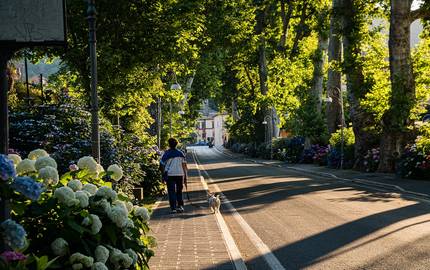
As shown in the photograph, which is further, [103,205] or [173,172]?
[173,172]

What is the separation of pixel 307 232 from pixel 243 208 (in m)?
4.89

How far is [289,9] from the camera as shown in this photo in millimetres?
47844

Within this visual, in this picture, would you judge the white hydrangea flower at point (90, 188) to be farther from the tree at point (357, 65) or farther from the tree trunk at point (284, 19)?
the tree trunk at point (284, 19)

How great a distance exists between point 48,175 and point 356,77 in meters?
26.1

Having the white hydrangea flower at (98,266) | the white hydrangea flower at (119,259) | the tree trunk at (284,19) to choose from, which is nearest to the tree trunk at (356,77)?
the tree trunk at (284,19)

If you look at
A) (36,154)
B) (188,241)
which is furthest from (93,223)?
(188,241)

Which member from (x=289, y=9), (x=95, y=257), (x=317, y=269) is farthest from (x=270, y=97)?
(x=95, y=257)

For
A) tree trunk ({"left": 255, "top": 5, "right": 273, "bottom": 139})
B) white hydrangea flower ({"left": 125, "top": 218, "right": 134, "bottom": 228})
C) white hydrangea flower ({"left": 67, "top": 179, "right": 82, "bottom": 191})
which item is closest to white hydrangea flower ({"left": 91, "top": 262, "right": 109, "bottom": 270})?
white hydrangea flower ({"left": 125, "top": 218, "right": 134, "bottom": 228})

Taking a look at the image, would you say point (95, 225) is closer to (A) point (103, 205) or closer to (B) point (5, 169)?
(A) point (103, 205)

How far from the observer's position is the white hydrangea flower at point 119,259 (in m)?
4.82

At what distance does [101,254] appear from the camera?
4625mm

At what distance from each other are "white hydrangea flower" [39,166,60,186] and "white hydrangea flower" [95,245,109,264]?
27.4 inches

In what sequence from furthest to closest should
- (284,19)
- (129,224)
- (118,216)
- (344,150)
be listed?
(284,19), (344,150), (129,224), (118,216)

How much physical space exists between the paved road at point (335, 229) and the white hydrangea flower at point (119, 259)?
3.69m
